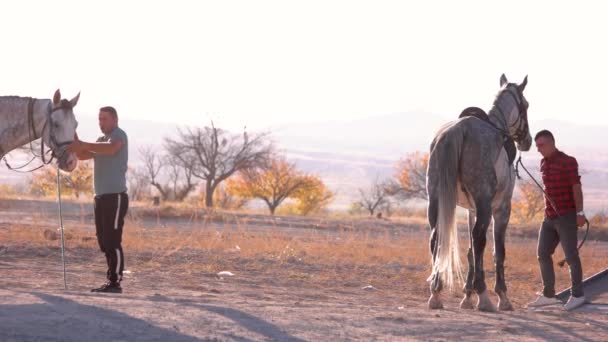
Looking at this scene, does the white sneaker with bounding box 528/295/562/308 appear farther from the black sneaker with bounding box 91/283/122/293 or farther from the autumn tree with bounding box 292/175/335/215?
the autumn tree with bounding box 292/175/335/215

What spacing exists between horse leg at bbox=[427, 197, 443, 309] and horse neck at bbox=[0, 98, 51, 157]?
13.0ft

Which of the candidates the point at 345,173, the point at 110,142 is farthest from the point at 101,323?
the point at 345,173

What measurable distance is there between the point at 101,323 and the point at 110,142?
2.94 meters

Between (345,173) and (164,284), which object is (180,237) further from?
(345,173)

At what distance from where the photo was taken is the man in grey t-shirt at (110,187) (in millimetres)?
9797

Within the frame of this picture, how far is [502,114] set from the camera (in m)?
11.0

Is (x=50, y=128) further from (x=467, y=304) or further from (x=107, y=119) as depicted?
(x=467, y=304)

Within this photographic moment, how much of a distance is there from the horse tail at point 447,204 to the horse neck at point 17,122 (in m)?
3.98

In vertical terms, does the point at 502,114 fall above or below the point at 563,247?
above

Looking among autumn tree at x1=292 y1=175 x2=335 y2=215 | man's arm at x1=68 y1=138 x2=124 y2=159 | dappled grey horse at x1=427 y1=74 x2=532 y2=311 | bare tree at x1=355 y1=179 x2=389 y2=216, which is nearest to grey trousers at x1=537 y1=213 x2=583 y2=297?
dappled grey horse at x1=427 y1=74 x2=532 y2=311

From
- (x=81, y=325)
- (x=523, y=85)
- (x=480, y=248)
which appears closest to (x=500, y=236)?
(x=480, y=248)

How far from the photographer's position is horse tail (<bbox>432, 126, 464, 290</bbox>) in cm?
957

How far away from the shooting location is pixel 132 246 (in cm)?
1686

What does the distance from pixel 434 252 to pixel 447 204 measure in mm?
488
